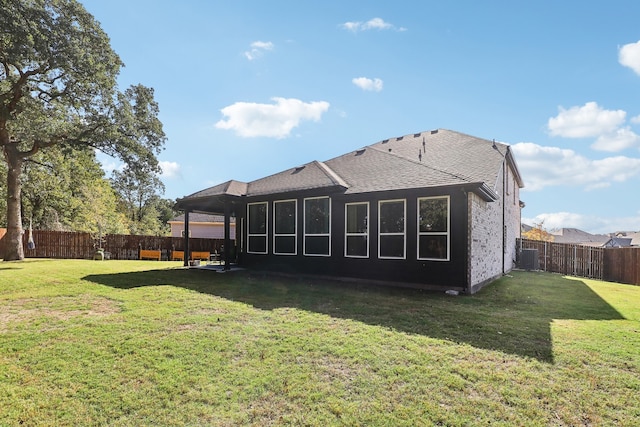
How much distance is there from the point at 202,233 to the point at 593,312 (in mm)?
28750

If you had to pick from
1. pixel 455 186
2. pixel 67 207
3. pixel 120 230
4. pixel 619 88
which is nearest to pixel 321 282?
pixel 455 186

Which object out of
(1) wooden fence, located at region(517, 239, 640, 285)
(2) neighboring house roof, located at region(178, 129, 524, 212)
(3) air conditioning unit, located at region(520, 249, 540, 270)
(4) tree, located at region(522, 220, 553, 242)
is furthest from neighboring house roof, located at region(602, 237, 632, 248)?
(2) neighboring house roof, located at region(178, 129, 524, 212)

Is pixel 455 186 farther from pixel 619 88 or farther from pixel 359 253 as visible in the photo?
pixel 619 88

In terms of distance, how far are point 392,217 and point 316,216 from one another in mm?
2790

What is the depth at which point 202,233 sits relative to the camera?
30.5 metres

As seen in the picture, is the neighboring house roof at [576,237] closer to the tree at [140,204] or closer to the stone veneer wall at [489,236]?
the stone veneer wall at [489,236]

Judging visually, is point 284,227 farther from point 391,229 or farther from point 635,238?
point 635,238

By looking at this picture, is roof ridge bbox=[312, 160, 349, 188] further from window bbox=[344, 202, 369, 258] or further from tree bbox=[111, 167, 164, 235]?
tree bbox=[111, 167, 164, 235]

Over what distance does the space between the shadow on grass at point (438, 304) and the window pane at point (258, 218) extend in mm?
2103

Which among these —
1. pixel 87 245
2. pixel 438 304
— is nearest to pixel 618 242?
pixel 438 304

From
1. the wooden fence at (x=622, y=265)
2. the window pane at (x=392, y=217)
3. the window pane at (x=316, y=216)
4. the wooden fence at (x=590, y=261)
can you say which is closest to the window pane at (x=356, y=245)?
the window pane at (x=392, y=217)

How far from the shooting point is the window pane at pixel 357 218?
34.4 feet

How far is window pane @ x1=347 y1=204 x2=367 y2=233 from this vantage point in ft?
34.4

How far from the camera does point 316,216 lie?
11492 millimetres
